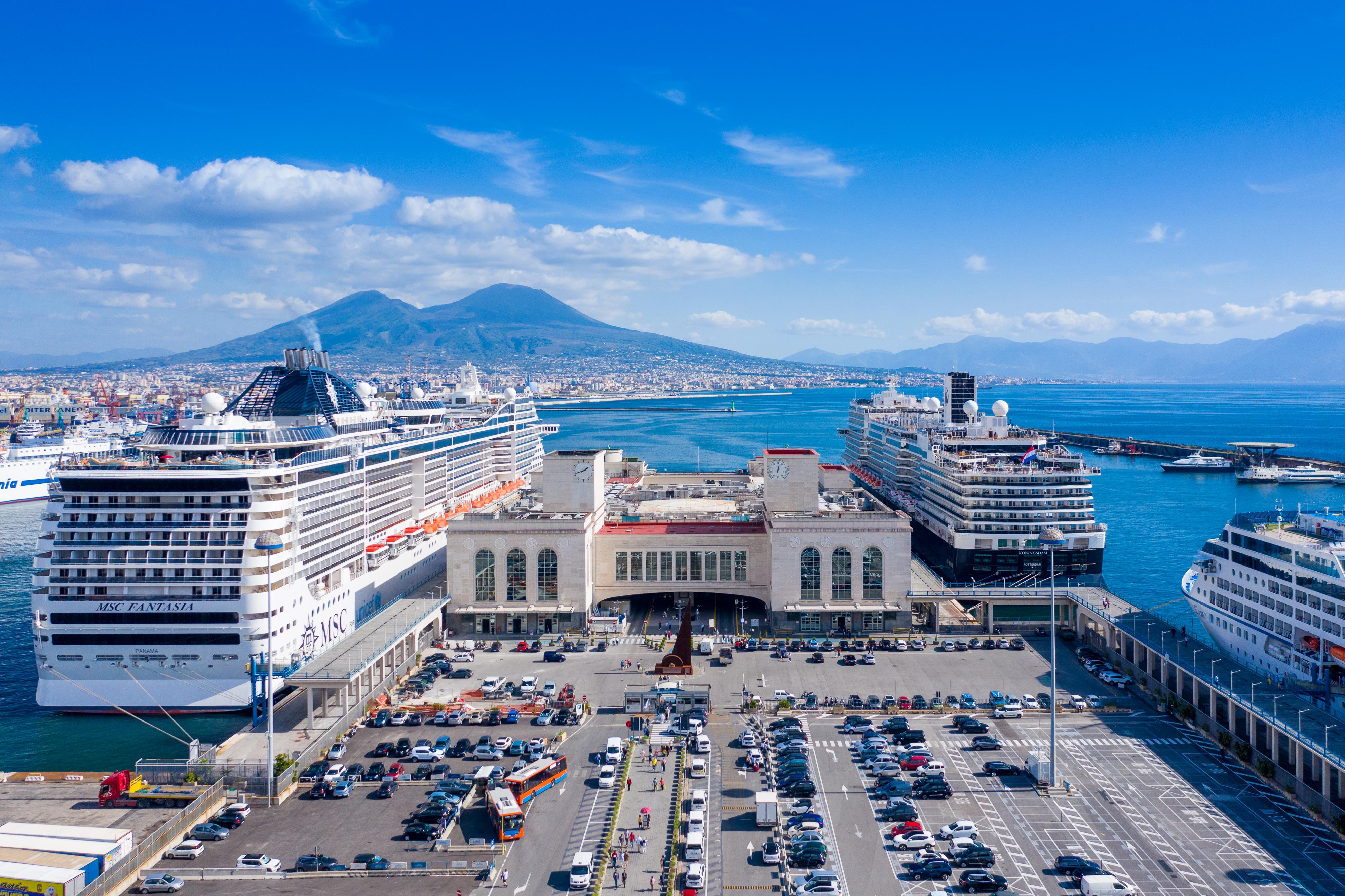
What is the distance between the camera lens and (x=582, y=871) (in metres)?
23.1

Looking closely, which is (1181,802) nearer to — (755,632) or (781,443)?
(755,632)

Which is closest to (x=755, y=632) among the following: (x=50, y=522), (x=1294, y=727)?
(x=1294, y=727)

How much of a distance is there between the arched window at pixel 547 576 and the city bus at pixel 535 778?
18.9 metres

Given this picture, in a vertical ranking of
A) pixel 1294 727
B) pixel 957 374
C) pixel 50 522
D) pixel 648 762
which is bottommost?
pixel 648 762

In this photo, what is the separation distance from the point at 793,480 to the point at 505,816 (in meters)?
30.1

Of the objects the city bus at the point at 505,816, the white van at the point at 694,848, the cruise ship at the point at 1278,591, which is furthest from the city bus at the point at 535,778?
the cruise ship at the point at 1278,591

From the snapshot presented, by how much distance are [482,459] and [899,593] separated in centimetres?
4149

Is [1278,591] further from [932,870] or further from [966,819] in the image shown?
[932,870]

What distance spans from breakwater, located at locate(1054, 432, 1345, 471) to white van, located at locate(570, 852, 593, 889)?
133 meters

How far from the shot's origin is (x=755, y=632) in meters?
48.0

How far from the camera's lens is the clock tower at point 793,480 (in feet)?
168

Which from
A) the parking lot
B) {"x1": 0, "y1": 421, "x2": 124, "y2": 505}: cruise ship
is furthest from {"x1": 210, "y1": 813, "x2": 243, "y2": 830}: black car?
{"x1": 0, "y1": 421, "x2": 124, "y2": 505}: cruise ship

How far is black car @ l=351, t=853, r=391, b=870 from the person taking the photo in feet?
78.5

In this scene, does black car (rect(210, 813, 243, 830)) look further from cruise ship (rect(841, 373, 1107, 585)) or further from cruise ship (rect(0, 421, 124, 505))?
cruise ship (rect(0, 421, 124, 505))
